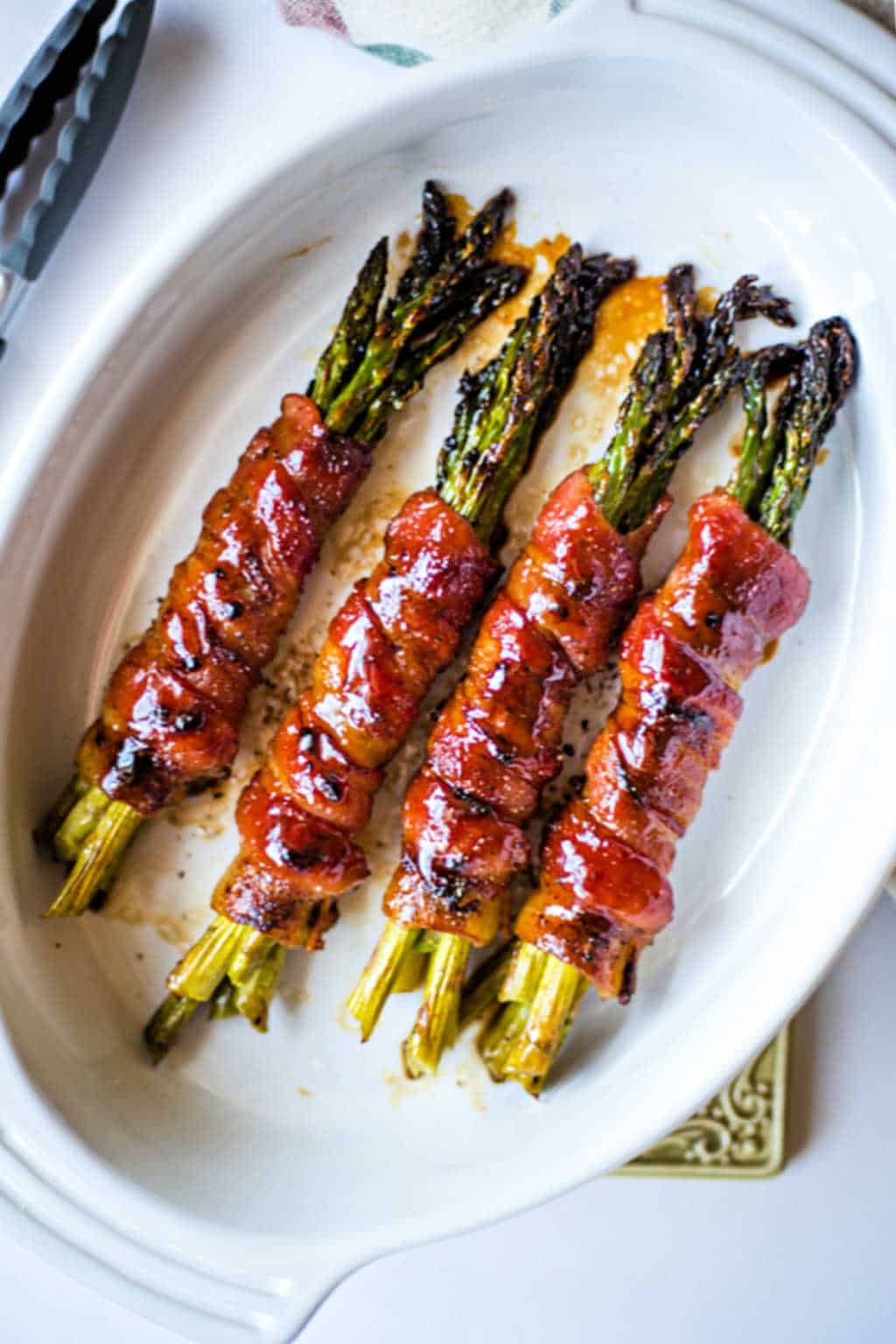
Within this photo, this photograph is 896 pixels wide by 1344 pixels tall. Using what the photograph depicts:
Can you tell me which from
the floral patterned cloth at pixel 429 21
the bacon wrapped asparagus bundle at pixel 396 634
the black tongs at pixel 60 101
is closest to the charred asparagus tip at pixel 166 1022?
the bacon wrapped asparagus bundle at pixel 396 634

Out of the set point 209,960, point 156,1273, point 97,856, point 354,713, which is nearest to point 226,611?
point 354,713

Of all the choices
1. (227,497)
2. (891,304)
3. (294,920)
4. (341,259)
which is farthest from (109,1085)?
(891,304)

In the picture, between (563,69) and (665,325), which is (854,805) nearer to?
(665,325)

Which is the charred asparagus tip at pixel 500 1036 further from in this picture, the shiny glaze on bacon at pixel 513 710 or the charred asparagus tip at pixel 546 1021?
the shiny glaze on bacon at pixel 513 710

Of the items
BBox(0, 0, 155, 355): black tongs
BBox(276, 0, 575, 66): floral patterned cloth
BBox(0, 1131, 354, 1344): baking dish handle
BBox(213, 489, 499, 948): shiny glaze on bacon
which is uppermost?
BBox(276, 0, 575, 66): floral patterned cloth

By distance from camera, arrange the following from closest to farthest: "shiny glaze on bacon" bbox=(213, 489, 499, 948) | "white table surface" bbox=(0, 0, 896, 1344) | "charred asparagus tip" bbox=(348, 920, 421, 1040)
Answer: "shiny glaze on bacon" bbox=(213, 489, 499, 948)
"charred asparagus tip" bbox=(348, 920, 421, 1040)
"white table surface" bbox=(0, 0, 896, 1344)

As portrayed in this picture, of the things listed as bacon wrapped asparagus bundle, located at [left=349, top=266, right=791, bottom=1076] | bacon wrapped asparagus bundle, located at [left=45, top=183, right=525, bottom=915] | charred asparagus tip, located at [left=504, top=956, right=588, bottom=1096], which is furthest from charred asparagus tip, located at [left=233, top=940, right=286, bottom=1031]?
charred asparagus tip, located at [left=504, top=956, right=588, bottom=1096]

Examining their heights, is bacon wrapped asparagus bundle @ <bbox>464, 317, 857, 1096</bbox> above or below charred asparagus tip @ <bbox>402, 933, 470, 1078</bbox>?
above

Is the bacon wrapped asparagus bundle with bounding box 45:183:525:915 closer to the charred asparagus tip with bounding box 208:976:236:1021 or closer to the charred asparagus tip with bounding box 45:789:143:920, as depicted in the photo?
the charred asparagus tip with bounding box 45:789:143:920

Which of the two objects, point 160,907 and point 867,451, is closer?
point 867,451
